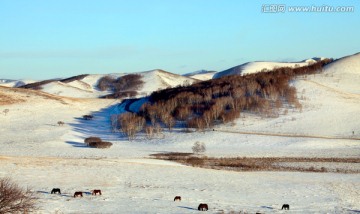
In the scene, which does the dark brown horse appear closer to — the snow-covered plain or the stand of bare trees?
the snow-covered plain

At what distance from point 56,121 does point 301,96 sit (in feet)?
113

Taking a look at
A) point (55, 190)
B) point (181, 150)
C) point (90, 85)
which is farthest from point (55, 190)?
point (90, 85)

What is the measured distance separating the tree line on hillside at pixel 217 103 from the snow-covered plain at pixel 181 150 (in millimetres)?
2115

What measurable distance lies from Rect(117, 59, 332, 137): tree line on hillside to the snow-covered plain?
2.11 m

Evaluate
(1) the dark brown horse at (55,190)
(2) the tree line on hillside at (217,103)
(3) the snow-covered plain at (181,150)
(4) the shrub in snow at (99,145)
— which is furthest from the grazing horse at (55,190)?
(2) the tree line on hillside at (217,103)

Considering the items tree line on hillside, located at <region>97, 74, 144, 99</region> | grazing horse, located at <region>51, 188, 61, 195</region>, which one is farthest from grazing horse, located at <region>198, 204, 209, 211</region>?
tree line on hillside, located at <region>97, 74, 144, 99</region>

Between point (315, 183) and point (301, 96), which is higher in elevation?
point (301, 96)

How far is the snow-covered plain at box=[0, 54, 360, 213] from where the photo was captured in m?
25.2

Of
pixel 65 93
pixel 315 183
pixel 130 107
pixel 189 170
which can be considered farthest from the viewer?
pixel 65 93

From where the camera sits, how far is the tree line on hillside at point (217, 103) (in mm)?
70250

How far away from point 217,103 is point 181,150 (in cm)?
2102

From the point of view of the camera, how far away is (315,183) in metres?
32.7

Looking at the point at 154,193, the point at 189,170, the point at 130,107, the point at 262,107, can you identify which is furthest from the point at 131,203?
the point at 130,107

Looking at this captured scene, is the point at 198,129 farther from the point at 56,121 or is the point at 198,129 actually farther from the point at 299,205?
the point at 299,205
